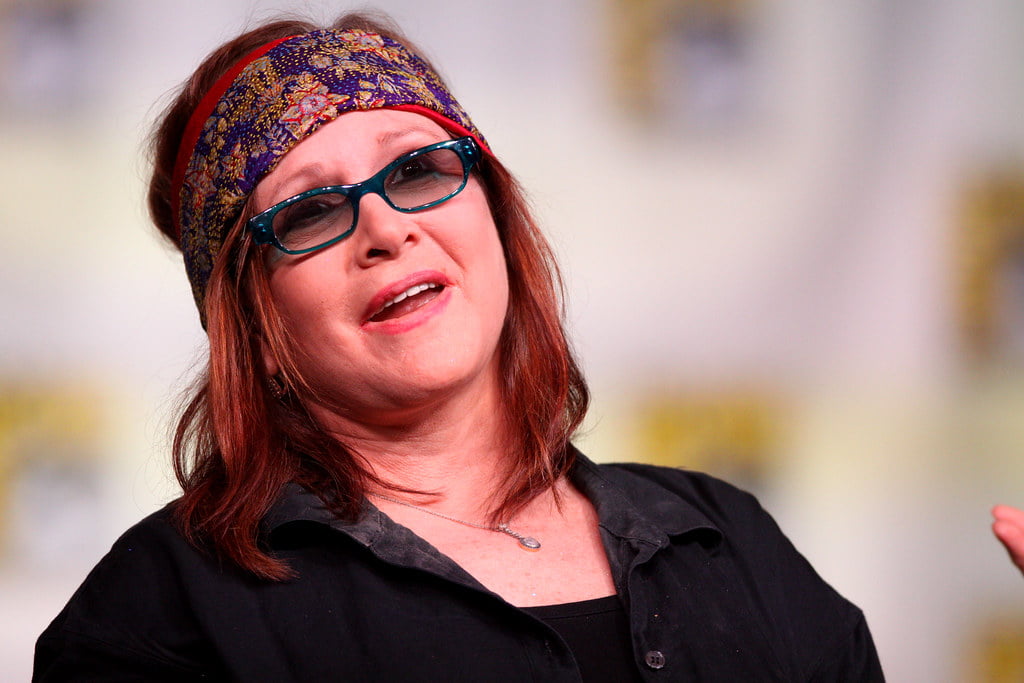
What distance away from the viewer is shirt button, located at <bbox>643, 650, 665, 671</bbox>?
1.35 meters

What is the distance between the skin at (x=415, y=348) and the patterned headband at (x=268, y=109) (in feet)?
0.08

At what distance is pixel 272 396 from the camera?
5.16 ft

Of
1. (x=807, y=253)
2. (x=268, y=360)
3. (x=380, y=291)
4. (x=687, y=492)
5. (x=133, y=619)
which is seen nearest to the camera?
(x=133, y=619)

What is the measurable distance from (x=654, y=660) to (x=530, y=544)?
0.24 metres

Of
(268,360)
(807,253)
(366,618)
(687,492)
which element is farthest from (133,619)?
(807,253)

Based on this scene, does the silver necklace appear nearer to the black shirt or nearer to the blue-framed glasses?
the black shirt

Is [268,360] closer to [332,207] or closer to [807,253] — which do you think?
[332,207]

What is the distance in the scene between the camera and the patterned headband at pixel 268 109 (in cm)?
151

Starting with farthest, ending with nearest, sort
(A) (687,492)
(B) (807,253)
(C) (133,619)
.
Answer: (B) (807,253) → (A) (687,492) → (C) (133,619)

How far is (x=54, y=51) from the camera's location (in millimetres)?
2314

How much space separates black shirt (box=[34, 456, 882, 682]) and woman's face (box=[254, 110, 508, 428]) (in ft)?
0.57

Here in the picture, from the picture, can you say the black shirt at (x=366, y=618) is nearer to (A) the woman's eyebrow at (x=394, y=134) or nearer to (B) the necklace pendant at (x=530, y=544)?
(B) the necklace pendant at (x=530, y=544)

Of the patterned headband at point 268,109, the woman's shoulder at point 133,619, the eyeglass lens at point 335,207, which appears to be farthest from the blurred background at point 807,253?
the woman's shoulder at point 133,619

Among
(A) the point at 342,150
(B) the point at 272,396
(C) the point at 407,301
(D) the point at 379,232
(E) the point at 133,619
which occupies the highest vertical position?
(A) the point at 342,150
